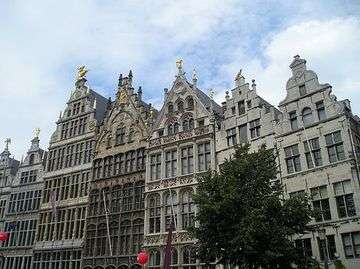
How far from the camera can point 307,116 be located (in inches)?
1126

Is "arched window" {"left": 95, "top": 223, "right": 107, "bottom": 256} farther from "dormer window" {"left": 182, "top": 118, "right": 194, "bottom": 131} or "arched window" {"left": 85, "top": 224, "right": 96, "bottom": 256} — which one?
"dormer window" {"left": 182, "top": 118, "right": 194, "bottom": 131}

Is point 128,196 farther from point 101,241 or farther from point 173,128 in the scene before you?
point 173,128

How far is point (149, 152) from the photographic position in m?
36.5

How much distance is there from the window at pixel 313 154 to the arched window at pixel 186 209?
31.1 feet

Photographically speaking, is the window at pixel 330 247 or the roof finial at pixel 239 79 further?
the roof finial at pixel 239 79

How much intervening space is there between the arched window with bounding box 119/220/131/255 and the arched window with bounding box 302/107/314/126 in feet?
53.6

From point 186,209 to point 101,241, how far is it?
8.61 meters

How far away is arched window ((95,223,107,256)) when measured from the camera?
3576cm

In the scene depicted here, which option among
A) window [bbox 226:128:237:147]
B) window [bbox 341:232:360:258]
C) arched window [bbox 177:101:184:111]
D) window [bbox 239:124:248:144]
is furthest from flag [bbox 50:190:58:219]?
window [bbox 341:232:360:258]

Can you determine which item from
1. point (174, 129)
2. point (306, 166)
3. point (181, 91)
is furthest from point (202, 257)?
point (181, 91)

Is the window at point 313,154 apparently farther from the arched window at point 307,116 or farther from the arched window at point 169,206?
the arched window at point 169,206

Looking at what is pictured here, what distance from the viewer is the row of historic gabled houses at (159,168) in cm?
2625

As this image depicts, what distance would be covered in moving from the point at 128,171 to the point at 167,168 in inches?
160

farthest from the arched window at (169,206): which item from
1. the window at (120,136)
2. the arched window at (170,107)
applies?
Answer: the window at (120,136)
